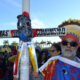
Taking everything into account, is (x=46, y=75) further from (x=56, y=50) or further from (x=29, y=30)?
(x=56, y=50)

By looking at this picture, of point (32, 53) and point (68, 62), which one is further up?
point (32, 53)

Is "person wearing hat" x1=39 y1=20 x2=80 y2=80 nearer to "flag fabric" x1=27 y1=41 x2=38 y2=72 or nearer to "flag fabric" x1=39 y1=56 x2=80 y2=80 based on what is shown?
"flag fabric" x1=39 y1=56 x2=80 y2=80

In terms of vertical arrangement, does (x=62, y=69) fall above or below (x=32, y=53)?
below

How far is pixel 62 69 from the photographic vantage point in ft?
6.82

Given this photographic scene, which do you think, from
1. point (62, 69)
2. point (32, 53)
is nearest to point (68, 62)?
point (62, 69)

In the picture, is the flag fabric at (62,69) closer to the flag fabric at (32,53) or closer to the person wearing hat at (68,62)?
the person wearing hat at (68,62)

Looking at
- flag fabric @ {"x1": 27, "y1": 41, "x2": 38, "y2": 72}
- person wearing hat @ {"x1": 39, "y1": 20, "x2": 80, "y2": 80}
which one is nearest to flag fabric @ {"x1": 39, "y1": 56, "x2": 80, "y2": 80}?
person wearing hat @ {"x1": 39, "y1": 20, "x2": 80, "y2": 80}

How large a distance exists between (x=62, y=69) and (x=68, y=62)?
0.11m

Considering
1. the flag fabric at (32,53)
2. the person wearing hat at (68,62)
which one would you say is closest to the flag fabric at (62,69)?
the person wearing hat at (68,62)

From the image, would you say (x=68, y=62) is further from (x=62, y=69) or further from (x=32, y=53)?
(x=32, y=53)

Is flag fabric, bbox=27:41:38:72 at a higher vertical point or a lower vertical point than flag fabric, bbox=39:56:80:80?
higher

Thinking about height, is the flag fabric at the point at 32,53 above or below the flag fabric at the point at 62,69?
above

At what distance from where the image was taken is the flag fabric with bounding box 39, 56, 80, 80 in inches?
80.3

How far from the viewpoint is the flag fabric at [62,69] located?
6.69 ft
